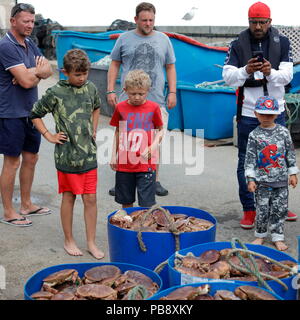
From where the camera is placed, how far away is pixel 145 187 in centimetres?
430

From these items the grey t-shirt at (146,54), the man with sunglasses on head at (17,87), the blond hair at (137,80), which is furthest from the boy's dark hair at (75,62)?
the grey t-shirt at (146,54)

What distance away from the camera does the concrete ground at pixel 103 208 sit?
4156 millimetres

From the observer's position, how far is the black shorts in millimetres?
4297

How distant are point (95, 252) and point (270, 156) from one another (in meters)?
1.56

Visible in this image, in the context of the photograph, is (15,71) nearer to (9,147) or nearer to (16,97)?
(16,97)

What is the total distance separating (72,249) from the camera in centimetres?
429

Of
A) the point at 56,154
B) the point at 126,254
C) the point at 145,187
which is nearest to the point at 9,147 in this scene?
the point at 56,154

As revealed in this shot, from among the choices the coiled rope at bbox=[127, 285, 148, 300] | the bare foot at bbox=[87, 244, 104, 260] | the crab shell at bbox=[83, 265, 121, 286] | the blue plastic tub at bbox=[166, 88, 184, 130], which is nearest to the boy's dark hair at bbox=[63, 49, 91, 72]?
the bare foot at bbox=[87, 244, 104, 260]

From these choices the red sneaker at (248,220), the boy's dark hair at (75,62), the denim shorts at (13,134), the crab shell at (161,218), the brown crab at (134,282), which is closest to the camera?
Result: the brown crab at (134,282)

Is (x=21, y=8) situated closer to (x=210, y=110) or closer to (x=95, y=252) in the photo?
(x=95, y=252)

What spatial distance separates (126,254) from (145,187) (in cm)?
99

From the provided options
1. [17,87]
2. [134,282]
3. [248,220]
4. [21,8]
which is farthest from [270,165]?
[21,8]

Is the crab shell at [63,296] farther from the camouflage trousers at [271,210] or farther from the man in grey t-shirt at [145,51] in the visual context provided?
the man in grey t-shirt at [145,51]

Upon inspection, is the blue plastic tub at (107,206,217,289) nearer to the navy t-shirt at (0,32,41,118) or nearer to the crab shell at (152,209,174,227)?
the crab shell at (152,209,174,227)
